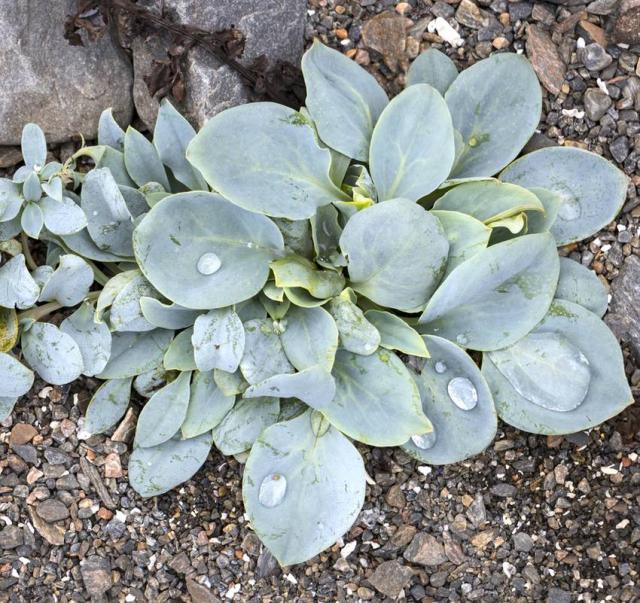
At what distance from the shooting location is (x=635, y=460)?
1996mm

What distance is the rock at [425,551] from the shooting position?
1981mm

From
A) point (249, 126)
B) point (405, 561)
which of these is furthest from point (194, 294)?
point (405, 561)

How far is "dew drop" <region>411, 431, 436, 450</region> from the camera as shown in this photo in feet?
6.13

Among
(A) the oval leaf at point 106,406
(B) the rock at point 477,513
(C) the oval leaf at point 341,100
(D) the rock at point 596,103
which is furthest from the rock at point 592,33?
(A) the oval leaf at point 106,406

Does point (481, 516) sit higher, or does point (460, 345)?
point (460, 345)

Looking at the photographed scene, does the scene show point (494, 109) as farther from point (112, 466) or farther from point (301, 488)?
point (112, 466)

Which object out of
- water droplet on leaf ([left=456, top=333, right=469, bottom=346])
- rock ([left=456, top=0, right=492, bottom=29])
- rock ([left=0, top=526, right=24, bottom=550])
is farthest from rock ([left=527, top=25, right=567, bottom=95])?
rock ([left=0, top=526, right=24, bottom=550])

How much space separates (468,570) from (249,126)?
1.10 metres

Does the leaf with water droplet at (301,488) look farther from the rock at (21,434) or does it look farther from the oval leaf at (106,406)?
the rock at (21,434)

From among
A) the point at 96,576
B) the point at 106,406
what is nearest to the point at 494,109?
the point at 106,406

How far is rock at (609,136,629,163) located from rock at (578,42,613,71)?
176mm

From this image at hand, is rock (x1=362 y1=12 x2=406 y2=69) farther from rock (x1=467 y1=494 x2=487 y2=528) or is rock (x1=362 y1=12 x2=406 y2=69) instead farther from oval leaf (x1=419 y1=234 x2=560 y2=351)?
rock (x1=467 y1=494 x2=487 y2=528)

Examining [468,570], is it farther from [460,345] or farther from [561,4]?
[561,4]

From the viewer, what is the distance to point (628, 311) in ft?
6.63
